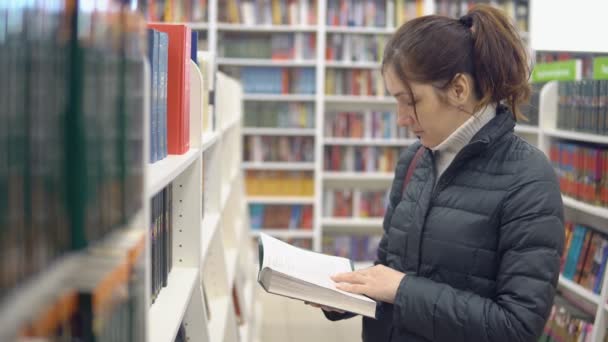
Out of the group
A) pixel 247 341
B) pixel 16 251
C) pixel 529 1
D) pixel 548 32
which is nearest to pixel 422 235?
pixel 16 251

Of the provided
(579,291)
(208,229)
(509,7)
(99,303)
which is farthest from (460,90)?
(509,7)

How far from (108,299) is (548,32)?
10.0ft

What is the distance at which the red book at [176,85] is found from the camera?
1.47m

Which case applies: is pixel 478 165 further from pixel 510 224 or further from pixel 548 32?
pixel 548 32

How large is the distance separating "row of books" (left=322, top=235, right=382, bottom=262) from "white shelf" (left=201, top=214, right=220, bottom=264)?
125 inches

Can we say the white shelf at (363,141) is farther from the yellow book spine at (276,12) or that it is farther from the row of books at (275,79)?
the yellow book spine at (276,12)

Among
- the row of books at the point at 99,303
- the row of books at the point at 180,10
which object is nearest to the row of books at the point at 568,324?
the row of books at the point at 99,303

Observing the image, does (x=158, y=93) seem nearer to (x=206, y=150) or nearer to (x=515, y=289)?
(x=515, y=289)

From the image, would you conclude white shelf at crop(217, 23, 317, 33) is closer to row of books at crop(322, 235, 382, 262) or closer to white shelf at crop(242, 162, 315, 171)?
white shelf at crop(242, 162, 315, 171)

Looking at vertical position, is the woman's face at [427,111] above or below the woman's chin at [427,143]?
above

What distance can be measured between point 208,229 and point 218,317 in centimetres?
32

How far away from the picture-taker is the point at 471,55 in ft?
4.35

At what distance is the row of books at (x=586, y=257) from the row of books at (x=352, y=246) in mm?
2741

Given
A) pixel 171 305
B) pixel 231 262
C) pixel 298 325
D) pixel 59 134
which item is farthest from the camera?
pixel 298 325
